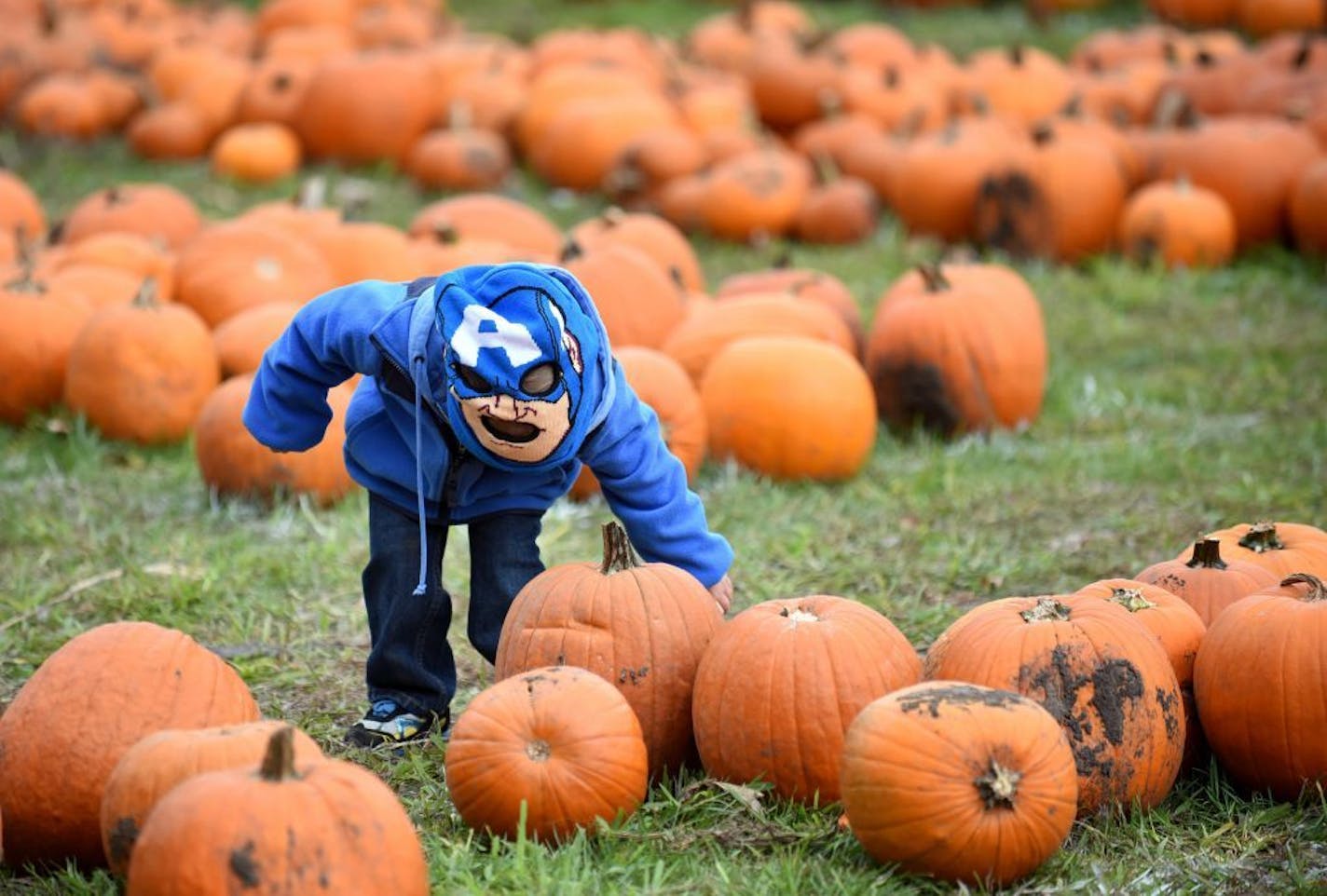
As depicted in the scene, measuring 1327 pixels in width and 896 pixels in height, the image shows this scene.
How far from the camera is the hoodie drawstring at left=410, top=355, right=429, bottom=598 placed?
3465 mm

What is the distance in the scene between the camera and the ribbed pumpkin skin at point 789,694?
330 centimetres

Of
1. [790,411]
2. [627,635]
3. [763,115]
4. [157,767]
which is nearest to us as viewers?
[157,767]

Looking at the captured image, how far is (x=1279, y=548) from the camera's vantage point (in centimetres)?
396

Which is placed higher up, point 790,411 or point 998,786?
point 998,786

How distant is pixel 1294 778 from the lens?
134 inches

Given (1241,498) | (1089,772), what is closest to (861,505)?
(1241,498)

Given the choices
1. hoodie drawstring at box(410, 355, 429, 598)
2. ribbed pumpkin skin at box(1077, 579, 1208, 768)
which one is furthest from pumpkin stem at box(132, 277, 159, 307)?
ribbed pumpkin skin at box(1077, 579, 1208, 768)

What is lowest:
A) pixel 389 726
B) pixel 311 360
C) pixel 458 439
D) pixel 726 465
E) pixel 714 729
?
pixel 726 465

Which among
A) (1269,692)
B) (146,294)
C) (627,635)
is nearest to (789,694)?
(627,635)

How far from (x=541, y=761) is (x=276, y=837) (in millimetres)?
657

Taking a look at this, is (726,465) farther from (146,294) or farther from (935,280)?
(146,294)

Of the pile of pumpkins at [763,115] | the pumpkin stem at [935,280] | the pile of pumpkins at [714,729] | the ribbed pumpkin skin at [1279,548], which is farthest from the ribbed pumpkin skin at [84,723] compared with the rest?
the pile of pumpkins at [763,115]

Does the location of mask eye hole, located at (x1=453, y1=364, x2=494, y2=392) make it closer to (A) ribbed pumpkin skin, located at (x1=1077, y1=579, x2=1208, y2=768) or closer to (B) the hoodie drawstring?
(B) the hoodie drawstring

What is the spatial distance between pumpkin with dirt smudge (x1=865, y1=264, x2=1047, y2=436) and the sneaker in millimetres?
3141
